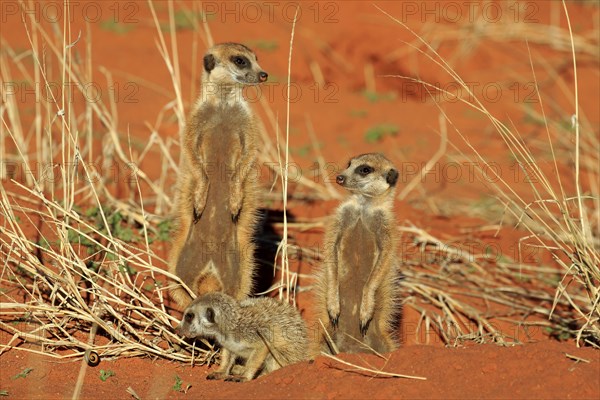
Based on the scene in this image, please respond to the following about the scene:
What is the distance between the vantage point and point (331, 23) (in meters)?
14.5

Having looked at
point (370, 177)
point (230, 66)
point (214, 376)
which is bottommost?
point (214, 376)

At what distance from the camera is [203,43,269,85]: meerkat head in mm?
6500

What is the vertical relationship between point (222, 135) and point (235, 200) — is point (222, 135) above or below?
above

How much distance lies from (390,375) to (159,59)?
359 inches

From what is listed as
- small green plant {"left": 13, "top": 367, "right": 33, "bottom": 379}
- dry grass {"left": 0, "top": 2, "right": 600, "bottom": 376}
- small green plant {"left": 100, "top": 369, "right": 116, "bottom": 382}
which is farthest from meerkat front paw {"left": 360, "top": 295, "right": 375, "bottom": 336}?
small green plant {"left": 13, "top": 367, "right": 33, "bottom": 379}

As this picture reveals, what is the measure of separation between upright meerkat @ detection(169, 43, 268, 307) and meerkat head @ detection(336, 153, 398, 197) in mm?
730

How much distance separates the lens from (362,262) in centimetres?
617

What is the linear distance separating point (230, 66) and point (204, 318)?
6.09 ft


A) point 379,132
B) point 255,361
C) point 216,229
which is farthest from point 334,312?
point 379,132

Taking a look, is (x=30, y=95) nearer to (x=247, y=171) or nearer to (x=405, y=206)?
(x=405, y=206)

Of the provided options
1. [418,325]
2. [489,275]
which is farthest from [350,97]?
[418,325]

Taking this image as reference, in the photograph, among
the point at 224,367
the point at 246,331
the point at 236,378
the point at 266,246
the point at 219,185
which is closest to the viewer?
the point at 236,378

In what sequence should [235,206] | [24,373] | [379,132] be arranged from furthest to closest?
[379,132] < [235,206] < [24,373]

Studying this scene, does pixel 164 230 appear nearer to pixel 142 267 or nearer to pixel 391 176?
pixel 142 267
